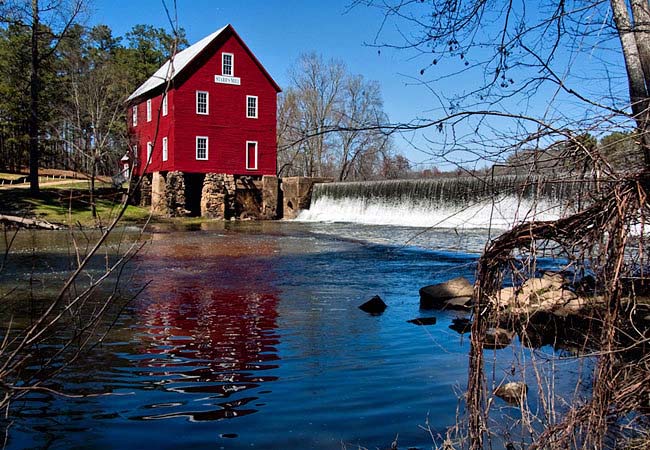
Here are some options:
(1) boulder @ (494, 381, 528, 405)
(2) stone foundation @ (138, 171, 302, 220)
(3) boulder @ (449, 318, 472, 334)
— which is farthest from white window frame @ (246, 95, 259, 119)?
(1) boulder @ (494, 381, 528, 405)

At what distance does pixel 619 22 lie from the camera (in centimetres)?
470

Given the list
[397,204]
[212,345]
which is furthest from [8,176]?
[212,345]

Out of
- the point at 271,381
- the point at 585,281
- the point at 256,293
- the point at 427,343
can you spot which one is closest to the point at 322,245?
the point at 256,293

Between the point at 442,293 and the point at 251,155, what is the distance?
86.8 ft

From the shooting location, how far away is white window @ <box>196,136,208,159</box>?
107 feet

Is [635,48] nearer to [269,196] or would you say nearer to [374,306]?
[374,306]

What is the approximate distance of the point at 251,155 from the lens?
34375 millimetres

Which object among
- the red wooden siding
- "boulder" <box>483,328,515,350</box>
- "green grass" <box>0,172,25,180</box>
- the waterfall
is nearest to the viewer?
"boulder" <box>483,328,515,350</box>

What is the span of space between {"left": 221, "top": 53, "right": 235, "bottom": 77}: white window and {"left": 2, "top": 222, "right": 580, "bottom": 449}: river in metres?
23.8

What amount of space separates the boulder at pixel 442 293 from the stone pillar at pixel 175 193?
2483 cm

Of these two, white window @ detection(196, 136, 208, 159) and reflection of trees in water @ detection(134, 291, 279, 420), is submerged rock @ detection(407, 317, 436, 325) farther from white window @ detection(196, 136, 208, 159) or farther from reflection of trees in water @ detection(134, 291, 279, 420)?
white window @ detection(196, 136, 208, 159)

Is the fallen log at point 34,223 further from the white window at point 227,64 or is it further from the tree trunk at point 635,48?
the tree trunk at point 635,48

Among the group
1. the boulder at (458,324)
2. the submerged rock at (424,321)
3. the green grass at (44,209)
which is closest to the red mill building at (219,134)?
the green grass at (44,209)

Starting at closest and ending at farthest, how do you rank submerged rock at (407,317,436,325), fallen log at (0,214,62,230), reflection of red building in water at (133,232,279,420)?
reflection of red building in water at (133,232,279,420), submerged rock at (407,317,436,325), fallen log at (0,214,62,230)
